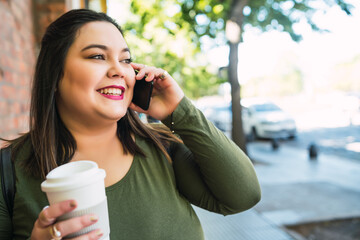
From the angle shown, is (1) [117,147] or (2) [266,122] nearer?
(1) [117,147]

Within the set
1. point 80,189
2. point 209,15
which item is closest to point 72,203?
point 80,189

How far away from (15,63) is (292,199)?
481 centimetres

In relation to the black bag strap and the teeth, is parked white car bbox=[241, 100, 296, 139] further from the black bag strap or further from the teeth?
the black bag strap

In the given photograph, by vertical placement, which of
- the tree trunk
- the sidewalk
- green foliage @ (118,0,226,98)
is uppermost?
green foliage @ (118,0,226,98)

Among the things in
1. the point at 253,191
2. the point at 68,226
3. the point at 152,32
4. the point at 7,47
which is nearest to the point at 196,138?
the point at 253,191

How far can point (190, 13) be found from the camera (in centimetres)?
704

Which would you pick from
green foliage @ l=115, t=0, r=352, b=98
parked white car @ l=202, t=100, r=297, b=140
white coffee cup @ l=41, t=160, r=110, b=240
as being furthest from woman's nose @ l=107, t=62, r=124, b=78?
parked white car @ l=202, t=100, r=297, b=140

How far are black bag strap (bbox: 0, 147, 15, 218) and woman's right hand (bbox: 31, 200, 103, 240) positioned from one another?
43 centimetres

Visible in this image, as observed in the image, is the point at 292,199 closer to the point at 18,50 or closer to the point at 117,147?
the point at 117,147

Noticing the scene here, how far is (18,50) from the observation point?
2627 mm

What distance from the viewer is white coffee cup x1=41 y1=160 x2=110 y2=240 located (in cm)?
82

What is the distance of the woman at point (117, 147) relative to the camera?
4.05 feet

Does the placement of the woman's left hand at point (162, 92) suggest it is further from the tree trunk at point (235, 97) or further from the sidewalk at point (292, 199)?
the tree trunk at point (235, 97)

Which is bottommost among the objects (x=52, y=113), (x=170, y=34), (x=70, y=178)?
(x=70, y=178)
